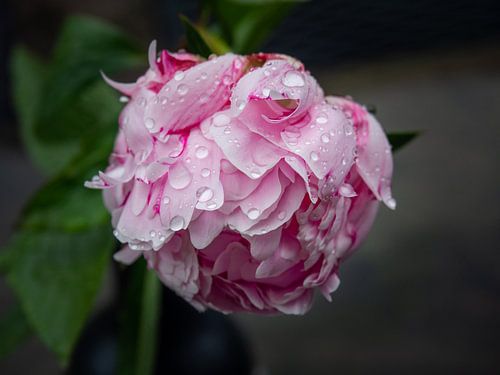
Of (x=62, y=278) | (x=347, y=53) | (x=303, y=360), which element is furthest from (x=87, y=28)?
(x=347, y=53)

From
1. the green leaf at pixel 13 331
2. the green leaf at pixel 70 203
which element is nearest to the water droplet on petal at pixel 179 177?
the green leaf at pixel 70 203

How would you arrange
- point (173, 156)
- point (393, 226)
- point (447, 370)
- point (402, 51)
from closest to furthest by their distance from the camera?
1. point (173, 156)
2. point (447, 370)
3. point (393, 226)
4. point (402, 51)

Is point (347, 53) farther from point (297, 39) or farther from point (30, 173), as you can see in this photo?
point (30, 173)

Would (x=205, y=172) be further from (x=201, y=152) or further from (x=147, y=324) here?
(x=147, y=324)

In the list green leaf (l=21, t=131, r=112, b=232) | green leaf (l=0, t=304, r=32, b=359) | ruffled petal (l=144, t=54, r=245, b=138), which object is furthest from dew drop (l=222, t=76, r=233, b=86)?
green leaf (l=0, t=304, r=32, b=359)

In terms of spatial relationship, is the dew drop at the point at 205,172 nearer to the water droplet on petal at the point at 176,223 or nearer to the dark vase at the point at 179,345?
the water droplet on petal at the point at 176,223

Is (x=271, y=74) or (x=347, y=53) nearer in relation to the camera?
(x=271, y=74)
